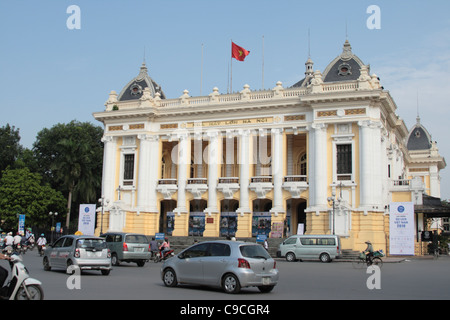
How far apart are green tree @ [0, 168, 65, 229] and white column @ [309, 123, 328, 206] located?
31153 millimetres

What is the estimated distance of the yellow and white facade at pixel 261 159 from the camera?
3944 centimetres

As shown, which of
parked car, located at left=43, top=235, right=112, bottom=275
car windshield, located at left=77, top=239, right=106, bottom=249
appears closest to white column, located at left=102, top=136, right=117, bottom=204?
parked car, located at left=43, top=235, right=112, bottom=275

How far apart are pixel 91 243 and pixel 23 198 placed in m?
39.6

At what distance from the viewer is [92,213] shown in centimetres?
4203

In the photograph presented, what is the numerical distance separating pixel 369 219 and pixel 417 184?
727cm

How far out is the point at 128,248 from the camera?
1001 inches

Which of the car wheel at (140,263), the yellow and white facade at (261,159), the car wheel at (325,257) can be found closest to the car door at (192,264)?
the car wheel at (140,263)

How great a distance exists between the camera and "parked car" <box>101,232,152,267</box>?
25.4 metres

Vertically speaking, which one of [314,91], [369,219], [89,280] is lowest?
[89,280]

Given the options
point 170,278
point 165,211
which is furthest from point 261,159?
point 170,278

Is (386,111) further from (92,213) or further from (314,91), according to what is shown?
(92,213)
